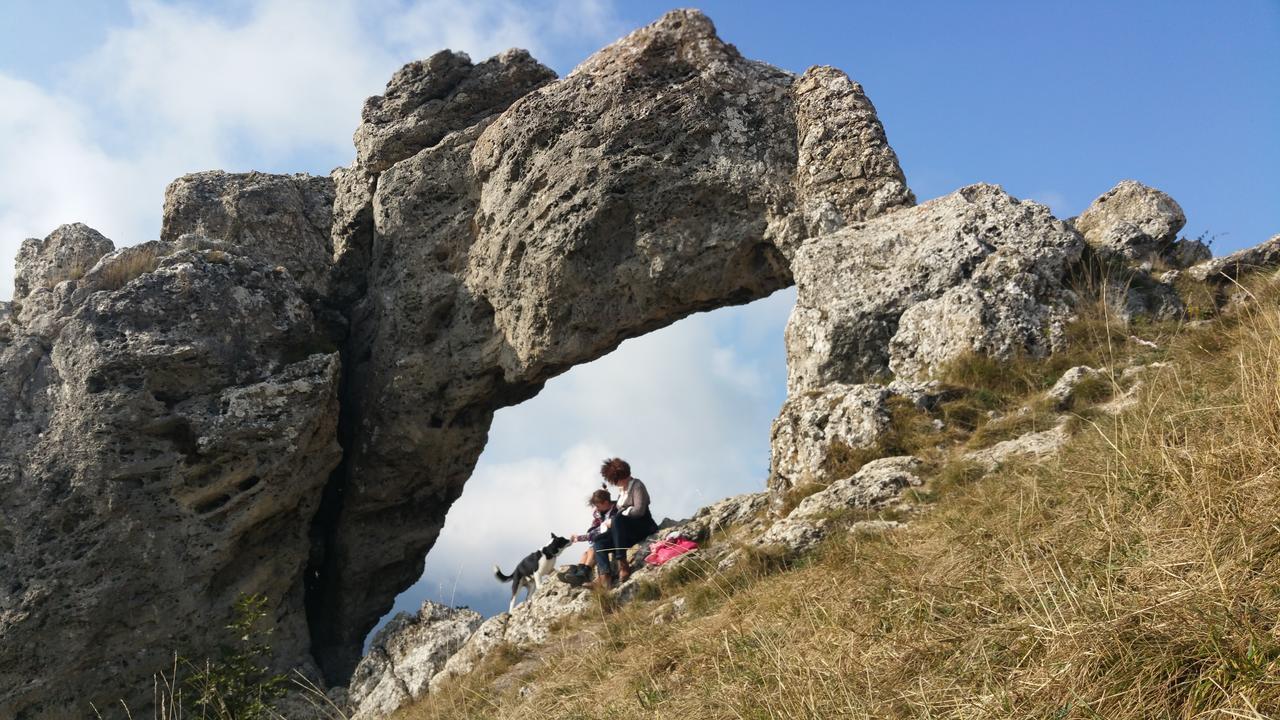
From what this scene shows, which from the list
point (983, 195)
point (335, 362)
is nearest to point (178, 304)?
point (335, 362)

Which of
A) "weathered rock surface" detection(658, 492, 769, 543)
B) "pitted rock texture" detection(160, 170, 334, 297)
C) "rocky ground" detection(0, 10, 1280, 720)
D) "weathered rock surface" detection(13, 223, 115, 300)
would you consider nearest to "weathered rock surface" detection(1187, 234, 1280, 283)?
"rocky ground" detection(0, 10, 1280, 720)

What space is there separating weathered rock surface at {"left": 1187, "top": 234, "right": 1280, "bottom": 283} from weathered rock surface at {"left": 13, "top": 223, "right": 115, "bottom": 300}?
46.9ft

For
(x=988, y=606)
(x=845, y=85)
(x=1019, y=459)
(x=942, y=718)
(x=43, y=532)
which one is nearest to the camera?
(x=942, y=718)

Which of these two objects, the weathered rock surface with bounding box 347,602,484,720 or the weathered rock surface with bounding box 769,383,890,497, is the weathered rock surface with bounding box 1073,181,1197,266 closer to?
the weathered rock surface with bounding box 769,383,890,497

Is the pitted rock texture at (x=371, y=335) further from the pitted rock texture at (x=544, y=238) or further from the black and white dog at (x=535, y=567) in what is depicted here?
the black and white dog at (x=535, y=567)

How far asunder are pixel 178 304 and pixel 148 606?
12.7 feet

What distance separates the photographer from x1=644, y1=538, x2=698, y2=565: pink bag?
9.59m

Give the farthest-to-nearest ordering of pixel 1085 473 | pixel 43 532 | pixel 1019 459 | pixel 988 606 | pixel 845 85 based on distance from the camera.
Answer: pixel 845 85 → pixel 43 532 → pixel 1019 459 → pixel 1085 473 → pixel 988 606

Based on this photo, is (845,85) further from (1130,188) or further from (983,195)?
(1130,188)

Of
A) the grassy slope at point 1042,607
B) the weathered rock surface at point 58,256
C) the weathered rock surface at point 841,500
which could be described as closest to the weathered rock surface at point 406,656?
the grassy slope at point 1042,607

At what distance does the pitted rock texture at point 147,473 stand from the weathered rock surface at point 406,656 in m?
1.60

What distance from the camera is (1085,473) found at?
518 centimetres

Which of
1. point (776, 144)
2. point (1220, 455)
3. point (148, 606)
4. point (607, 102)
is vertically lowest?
point (1220, 455)

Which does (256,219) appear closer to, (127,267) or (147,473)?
(127,267)
